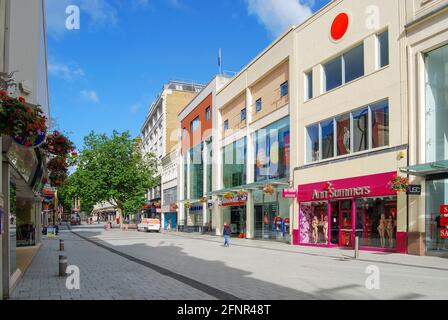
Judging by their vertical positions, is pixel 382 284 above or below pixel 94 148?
below

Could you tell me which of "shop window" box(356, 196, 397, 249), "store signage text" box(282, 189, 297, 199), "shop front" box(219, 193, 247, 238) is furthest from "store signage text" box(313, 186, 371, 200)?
"shop front" box(219, 193, 247, 238)

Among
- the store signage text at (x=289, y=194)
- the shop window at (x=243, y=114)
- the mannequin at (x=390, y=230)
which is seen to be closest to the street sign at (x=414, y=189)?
the mannequin at (x=390, y=230)

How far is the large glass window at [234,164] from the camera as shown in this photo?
35750 mm

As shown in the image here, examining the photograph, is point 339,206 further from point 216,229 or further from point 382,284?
point 216,229

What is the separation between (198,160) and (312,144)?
76.6ft

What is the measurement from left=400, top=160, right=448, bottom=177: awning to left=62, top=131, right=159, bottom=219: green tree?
45067 mm

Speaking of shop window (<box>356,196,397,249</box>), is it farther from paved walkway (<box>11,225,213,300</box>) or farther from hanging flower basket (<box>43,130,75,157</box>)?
hanging flower basket (<box>43,130,75,157</box>)

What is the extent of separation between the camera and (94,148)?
59.8 meters

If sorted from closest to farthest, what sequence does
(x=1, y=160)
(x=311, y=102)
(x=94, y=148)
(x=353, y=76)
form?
(x=1, y=160)
(x=353, y=76)
(x=311, y=102)
(x=94, y=148)

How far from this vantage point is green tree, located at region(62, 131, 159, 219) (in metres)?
57.6

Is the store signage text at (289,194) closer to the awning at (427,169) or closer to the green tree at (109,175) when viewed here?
the awning at (427,169)

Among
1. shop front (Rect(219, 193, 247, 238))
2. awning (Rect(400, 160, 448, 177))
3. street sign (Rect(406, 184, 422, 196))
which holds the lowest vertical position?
shop front (Rect(219, 193, 247, 238))
